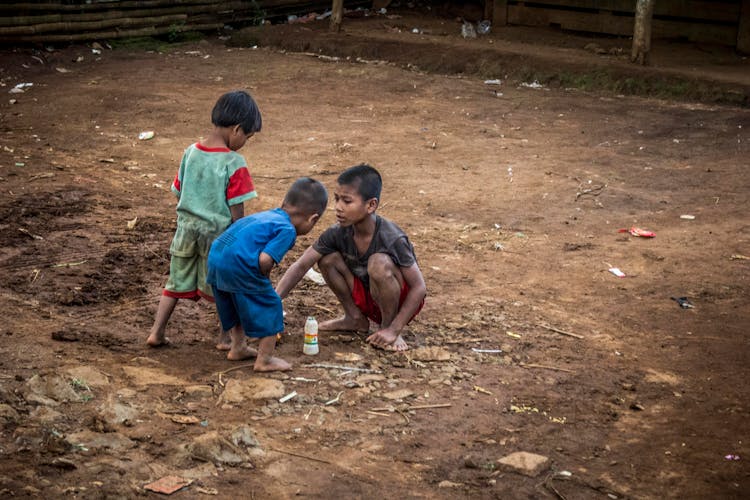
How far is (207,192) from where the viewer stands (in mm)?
4387

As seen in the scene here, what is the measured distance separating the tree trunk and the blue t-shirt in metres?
8.89

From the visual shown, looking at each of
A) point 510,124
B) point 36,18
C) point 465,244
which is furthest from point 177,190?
point 36,18

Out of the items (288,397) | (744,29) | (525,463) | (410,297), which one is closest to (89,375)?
(288,397)

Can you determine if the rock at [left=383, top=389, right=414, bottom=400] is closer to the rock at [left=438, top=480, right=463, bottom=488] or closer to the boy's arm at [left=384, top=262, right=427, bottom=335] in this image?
the boy's arm at [left=384, top=262, right=427, bottom=335]

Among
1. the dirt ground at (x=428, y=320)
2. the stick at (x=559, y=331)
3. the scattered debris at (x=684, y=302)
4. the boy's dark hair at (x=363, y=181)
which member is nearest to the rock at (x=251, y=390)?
the dirt ground at (x=428, y=320)

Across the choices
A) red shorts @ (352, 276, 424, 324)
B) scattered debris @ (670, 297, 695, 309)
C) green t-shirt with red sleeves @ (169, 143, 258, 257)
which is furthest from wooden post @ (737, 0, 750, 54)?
green t-shirt with red sleeves @ (169, 143, 258, 257)

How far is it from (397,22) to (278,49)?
2.29 meters

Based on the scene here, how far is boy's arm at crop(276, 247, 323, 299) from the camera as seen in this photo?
4668mm

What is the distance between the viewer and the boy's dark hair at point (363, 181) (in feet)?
14.8

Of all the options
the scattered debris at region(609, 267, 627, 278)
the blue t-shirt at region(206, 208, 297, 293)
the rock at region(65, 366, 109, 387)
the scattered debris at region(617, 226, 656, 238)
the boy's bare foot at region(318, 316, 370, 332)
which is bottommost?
the scattered debris at region(609, 267, 627, 278)

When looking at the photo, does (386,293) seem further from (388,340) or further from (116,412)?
(116,412)

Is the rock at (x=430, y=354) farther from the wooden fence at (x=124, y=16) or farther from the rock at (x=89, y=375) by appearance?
the wooden fence at (x=124, y=16)

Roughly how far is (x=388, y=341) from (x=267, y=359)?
0.70 meters

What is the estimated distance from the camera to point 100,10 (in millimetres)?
13898
